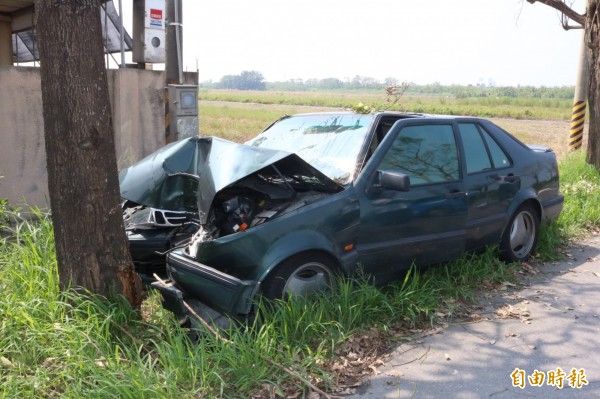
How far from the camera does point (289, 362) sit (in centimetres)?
339

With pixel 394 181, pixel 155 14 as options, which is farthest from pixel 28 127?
pixel 394 181

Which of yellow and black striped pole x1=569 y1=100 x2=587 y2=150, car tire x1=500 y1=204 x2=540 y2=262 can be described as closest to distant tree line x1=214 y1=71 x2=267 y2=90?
yellow and black striped pole x1=569 y1=100 x2=587 y2=150

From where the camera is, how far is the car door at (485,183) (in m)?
5.10

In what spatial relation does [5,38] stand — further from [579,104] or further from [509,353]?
[579,104]

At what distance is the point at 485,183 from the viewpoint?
206 inches

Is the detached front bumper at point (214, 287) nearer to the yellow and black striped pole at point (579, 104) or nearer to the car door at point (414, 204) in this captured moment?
the car door at point (414, 204)

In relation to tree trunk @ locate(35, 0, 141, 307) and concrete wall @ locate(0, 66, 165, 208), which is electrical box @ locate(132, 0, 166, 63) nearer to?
concrete wall @ locate(0, 66, 165, 208)

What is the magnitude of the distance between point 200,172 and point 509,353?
2601 millimetres

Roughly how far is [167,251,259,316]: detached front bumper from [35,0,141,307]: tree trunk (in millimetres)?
425

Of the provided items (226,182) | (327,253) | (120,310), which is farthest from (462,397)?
(120,310)

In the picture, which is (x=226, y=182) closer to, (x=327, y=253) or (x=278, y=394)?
(x=327, y=253)

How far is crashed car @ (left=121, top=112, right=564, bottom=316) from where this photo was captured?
12.5 ft

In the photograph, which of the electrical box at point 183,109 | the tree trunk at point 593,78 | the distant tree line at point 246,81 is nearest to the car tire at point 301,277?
the electrical box at point 183,109

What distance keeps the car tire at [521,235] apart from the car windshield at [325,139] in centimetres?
197
